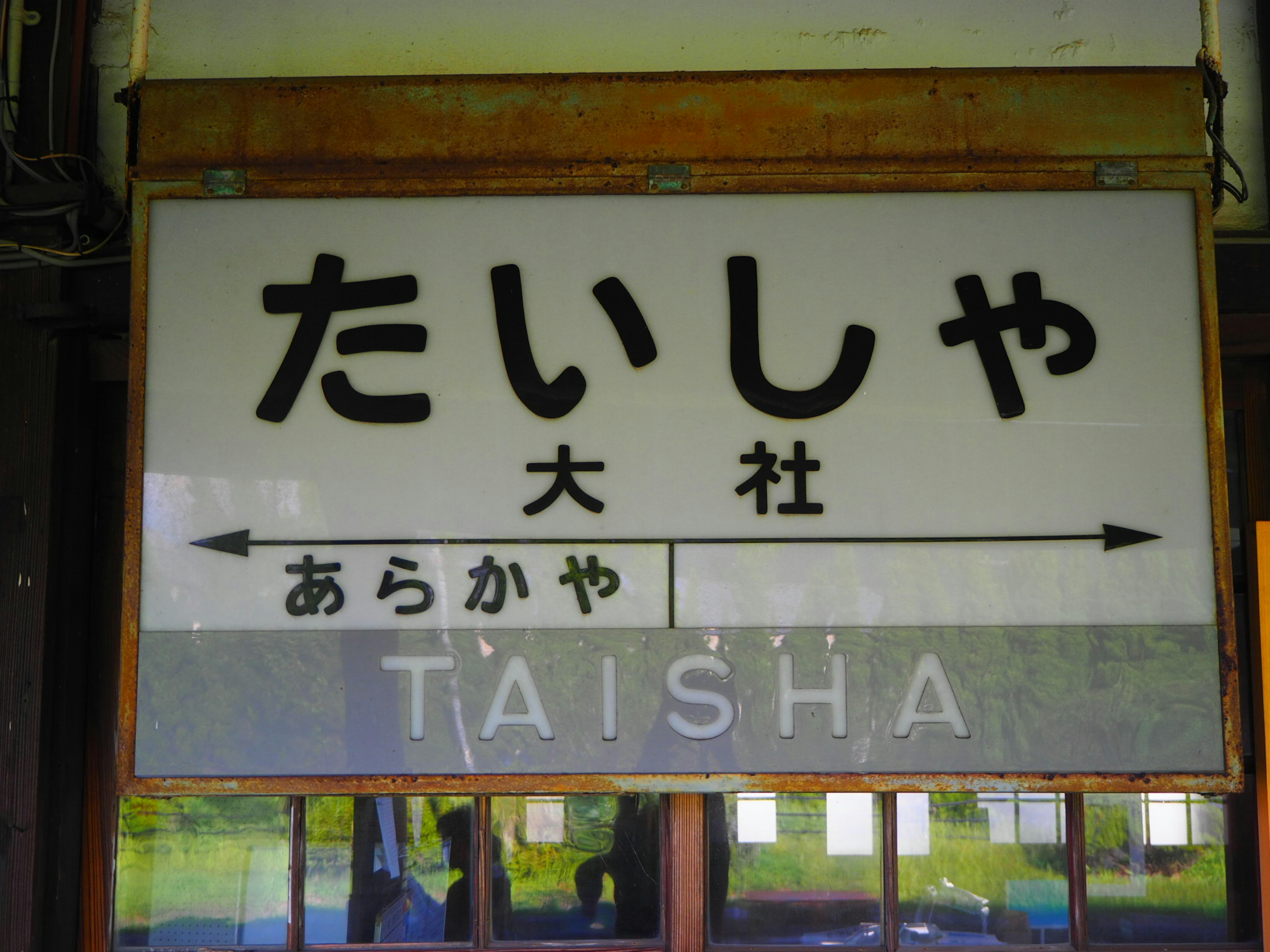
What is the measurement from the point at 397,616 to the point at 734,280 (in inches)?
45.8

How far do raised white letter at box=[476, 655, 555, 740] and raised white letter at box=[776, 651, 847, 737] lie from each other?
21.6 inches

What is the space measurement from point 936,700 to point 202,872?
6.54 ft

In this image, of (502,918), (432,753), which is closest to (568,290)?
(432,753)

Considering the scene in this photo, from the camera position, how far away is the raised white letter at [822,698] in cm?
216

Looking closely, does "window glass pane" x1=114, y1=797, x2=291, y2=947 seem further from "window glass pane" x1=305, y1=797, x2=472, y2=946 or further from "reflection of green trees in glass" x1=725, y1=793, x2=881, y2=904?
"reflection of green trees in glass" x1=725, y1=793, x2=881, y2=904

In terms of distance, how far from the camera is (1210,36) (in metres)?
2.31

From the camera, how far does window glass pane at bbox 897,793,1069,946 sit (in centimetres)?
247

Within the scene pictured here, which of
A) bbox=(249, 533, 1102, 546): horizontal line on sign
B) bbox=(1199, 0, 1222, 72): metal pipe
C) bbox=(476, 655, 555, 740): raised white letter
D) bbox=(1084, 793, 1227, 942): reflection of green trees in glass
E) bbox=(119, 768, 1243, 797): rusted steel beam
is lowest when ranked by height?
bbox=(1084, 793, 1227, 942): reflection of green trees in glass

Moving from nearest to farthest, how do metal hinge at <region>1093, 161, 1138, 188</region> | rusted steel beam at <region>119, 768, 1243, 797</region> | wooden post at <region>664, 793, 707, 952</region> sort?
rusted steel beam at <region>119, 768, 1243, 797</region> < metal hinge at <region>1093, 161, 1138, 188</region> < wooden post at <region>664, 793, 707, 952</region>

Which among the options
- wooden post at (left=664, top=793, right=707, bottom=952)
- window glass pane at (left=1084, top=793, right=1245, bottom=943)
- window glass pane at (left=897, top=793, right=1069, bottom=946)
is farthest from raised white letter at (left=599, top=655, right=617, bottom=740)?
window glass pane at (left=1084, top=793, right=1245, bottom=943)

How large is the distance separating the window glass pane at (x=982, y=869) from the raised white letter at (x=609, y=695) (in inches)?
35.3

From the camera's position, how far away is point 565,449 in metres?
2.23

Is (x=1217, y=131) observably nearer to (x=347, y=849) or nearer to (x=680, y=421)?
(x=680, y=421)

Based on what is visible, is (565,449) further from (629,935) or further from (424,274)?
(629,935)
